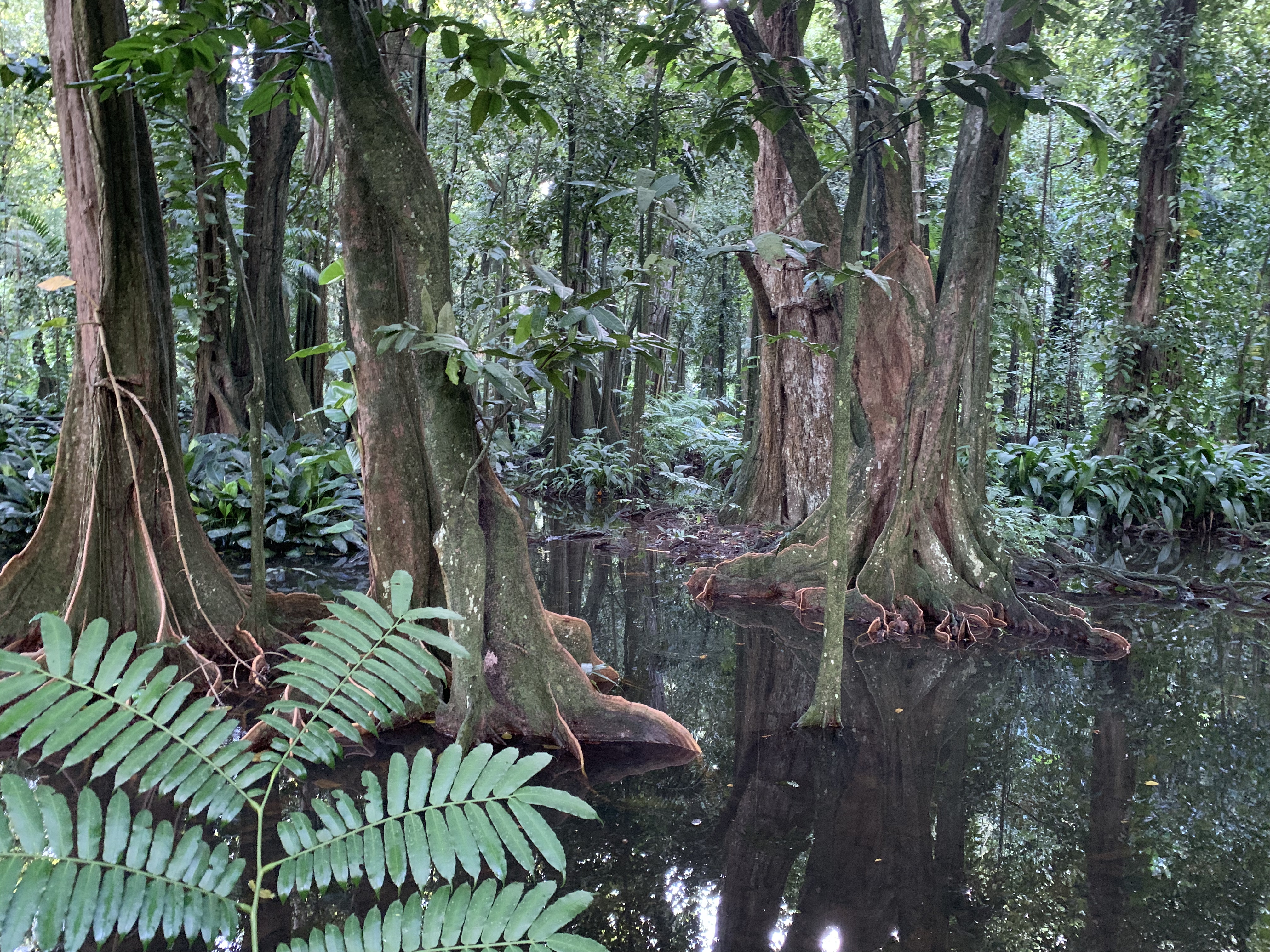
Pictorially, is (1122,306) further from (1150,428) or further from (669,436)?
(669,436)

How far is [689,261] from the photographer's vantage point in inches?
696

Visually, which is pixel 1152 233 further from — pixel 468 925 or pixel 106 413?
pixel 468 925

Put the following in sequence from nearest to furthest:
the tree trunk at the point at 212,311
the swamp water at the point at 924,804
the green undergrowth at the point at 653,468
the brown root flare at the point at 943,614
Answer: the swamp water at the point at 924,804, the brown root flare at the point at 943,614, the tree trunk at the point at 212,311, the green undergrowth at the point at 653,468

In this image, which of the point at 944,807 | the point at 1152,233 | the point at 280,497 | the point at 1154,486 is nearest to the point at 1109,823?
the point at 944,807

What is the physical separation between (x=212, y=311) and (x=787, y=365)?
18.3ft

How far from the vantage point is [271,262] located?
9.31 metres

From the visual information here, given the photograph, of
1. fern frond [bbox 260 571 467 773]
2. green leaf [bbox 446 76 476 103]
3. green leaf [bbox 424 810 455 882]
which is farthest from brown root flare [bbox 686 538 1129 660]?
green leaf [bbox 424 810 455 882]

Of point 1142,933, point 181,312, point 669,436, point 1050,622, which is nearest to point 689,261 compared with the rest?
point 669,436

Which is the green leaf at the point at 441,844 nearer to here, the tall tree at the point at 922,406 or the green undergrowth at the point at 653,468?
the tall tree at the point at 922,406

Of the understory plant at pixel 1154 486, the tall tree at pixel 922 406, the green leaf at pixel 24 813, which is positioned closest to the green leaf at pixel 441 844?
the green leaf at pixel 24 813

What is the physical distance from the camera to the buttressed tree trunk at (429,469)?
3854mm

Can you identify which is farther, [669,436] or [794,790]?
[669,436]

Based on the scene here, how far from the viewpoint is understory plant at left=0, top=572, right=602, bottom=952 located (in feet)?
4.16

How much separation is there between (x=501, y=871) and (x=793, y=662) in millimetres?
4161
